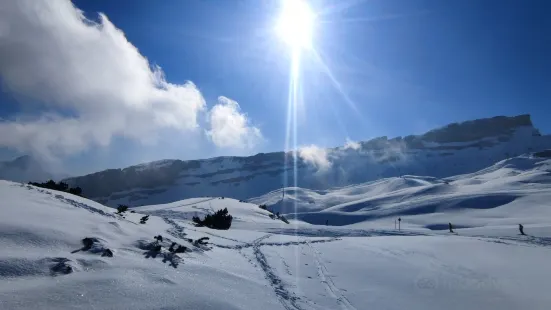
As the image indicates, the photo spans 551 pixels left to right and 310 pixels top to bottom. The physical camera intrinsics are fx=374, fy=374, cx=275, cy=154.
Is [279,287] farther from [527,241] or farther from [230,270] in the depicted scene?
[527,241]

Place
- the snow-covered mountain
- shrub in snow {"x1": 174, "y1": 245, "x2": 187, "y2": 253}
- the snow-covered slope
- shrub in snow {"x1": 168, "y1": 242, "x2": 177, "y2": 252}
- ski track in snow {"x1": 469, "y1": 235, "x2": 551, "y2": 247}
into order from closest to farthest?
the snow-covered slope → shrub in snow {"x1": 168, "y1": 242, "x2": 177, "y2": 252} → shrub in snow {"x1": 174, "y1": 245, "x2": 187, "y2": 253} → ski track in snow {"x1": 469, "y1": 235, "x2": 551, "y2": 247} → the snow-covered mountain

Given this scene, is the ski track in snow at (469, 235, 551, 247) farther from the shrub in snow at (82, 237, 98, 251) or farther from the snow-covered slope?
the shrub in snow at (82, 237, 98, 251)

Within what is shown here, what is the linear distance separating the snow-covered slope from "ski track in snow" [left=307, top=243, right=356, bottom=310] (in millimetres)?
35

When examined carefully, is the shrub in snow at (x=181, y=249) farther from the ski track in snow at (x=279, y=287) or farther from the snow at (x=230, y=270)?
the ski track in snow at (x=279, y=287)

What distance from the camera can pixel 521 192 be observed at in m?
71.9

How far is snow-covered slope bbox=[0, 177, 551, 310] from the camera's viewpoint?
250 inches

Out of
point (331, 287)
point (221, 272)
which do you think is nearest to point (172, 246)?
point (221, 272)

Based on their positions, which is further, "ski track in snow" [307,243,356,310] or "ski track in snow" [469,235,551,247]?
"ski track in snow" [469,235,551,247]

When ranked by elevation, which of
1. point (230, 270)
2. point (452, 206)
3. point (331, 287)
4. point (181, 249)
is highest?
point (452, 206)

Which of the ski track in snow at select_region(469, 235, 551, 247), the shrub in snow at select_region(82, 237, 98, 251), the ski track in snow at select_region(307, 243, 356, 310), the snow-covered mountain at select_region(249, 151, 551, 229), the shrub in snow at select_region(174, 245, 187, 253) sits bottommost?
the ski track in snow at select_region(307, 243, 356, 310)

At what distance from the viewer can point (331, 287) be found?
406 inches

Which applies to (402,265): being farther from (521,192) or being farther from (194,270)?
(521,192)

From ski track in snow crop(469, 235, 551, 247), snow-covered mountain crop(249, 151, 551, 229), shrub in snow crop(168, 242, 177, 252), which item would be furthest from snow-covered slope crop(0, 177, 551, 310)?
snow-covered mountain crop(249, 151, 551, 229)

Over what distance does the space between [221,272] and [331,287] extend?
10.3ft
